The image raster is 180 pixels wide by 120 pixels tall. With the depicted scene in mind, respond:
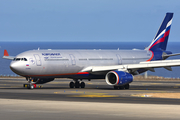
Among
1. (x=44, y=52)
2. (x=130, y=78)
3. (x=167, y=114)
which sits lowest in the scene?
(x=167, y=114)

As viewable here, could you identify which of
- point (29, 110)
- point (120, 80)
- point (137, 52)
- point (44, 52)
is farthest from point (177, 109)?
point (137, 52)

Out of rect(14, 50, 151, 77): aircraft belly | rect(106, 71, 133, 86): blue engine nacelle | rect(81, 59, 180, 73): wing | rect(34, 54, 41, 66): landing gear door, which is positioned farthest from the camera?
rect(81, 59, 180, 73): wing

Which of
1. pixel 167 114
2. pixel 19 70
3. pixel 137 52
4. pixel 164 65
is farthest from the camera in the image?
pixel 137 52

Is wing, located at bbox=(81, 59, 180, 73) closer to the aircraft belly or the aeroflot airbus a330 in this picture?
the aeroflot airbus a330

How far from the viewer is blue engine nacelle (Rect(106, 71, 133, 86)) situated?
4841 cm

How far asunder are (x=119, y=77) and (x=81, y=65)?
5.65 m

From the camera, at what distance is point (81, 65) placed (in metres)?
51.8

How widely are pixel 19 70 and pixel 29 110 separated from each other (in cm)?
2060

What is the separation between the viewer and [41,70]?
158ft

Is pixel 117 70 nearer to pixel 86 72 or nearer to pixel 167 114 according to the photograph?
pixel 86 72

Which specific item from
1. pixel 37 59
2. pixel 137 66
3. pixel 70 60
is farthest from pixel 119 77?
pixel 37 59
